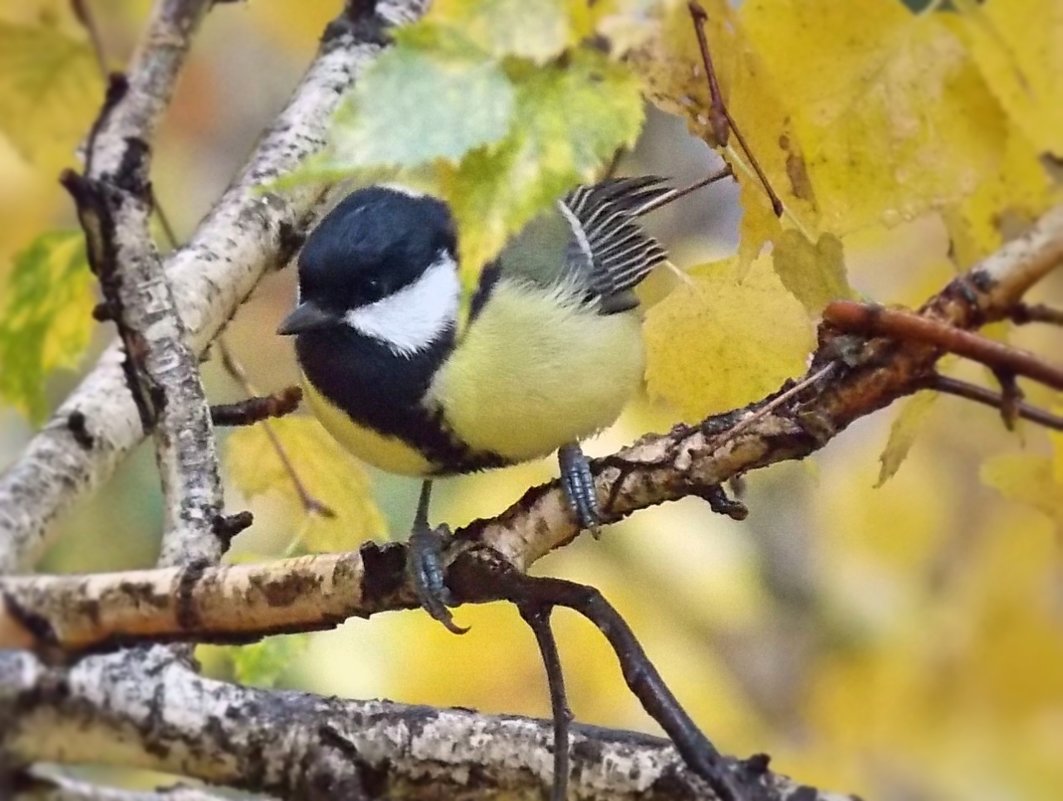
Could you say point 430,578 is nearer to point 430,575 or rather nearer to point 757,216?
point 430,575

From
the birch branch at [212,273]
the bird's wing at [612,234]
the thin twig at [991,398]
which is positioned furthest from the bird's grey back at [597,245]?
Answer: the thin twig at [991,398]

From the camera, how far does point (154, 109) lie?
1.34 ft

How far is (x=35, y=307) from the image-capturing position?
1.53ft

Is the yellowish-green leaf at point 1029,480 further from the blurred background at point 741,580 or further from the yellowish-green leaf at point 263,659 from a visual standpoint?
the blurred background at point 741,580

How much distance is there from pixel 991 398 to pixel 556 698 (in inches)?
5.0

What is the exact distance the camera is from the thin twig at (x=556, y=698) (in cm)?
28

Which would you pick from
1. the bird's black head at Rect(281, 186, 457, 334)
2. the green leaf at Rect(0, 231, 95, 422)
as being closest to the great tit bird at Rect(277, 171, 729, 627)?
the bird's black head at Rect(281, 186, 457, 334)

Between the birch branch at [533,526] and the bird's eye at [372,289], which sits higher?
the bird's eye at [372,289]

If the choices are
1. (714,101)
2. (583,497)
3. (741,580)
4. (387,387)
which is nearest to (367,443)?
(387,387)

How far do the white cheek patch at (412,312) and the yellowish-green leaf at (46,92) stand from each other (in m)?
0.20

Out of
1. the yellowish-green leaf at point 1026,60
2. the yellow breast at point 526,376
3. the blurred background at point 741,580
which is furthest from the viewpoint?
the blurred background at point 741,580

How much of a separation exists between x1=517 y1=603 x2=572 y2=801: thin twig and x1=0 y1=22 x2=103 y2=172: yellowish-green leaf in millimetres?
367

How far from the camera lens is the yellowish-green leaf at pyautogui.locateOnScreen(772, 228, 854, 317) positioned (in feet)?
0.90

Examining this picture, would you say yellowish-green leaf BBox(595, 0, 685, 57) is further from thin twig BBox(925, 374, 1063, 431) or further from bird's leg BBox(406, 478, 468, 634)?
bird's leg BBox(406, 478, 468, 634)
